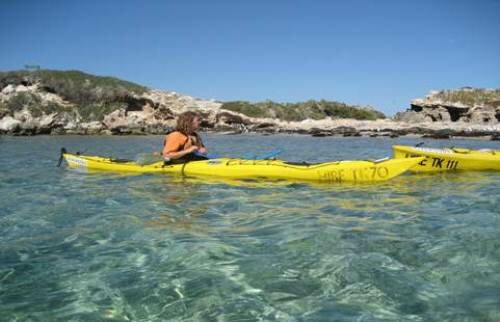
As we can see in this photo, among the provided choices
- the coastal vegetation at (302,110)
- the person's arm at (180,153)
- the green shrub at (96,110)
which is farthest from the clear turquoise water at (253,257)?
the coastal vegetation at (302,110)

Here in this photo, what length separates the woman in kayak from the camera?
33.5 ft

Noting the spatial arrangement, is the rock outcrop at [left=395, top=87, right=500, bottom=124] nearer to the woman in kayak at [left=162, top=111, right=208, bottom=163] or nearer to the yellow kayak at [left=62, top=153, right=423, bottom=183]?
the yellow kayak at [left=62, top=153, right=423, bottom=183]

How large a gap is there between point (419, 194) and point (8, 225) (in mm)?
6040

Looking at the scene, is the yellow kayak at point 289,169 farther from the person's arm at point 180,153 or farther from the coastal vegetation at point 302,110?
the coastal vegetation at point 302,110

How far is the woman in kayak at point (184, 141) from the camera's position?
10.2 m

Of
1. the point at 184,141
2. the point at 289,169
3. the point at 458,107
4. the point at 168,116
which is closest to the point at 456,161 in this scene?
the point at 289,169

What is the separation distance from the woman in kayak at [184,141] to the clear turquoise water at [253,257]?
278 centimetres

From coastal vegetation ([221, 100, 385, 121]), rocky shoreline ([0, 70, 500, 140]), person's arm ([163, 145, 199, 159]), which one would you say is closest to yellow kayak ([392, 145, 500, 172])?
person's arm ([163, 145, 199, 159])

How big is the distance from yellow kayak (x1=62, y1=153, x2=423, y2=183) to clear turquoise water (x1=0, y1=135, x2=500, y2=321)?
116 cm

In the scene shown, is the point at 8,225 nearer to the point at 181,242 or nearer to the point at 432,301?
the point at 181,242

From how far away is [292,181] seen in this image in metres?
9.02

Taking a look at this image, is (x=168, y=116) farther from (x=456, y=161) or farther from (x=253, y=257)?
(x=253, y=257)

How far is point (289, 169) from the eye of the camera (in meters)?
9.15

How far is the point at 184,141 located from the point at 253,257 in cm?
646
